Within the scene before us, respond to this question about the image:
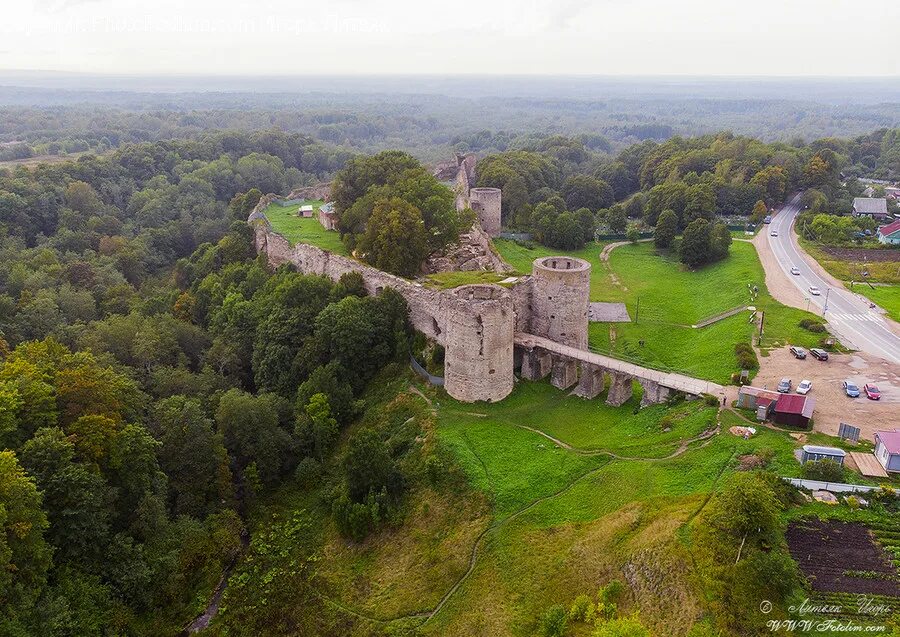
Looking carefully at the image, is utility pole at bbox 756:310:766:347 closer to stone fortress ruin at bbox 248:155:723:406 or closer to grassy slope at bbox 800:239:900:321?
stone fortress ruin at bbox 248:155:723:406

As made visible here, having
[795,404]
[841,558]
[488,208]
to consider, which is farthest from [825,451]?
[488,208]

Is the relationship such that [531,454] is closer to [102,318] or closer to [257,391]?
[257,391]

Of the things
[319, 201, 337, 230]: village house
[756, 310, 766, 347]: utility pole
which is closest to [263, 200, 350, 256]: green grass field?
[319, 201, 337, 230]: village house

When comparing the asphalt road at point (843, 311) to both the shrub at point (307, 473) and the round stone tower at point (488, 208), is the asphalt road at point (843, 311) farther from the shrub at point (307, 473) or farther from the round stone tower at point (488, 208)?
the shrub at point (307, 473)

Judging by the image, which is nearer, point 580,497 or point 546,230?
point 580,497

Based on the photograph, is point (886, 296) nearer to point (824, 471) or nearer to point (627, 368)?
point (627, 368)

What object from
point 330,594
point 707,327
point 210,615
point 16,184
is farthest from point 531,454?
point 16,184

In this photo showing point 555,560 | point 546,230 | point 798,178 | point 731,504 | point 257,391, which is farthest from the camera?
point 798,178

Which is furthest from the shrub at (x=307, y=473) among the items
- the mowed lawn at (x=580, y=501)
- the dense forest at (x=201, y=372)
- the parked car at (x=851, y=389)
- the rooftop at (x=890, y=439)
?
the parked car at (x=851, y=389)
